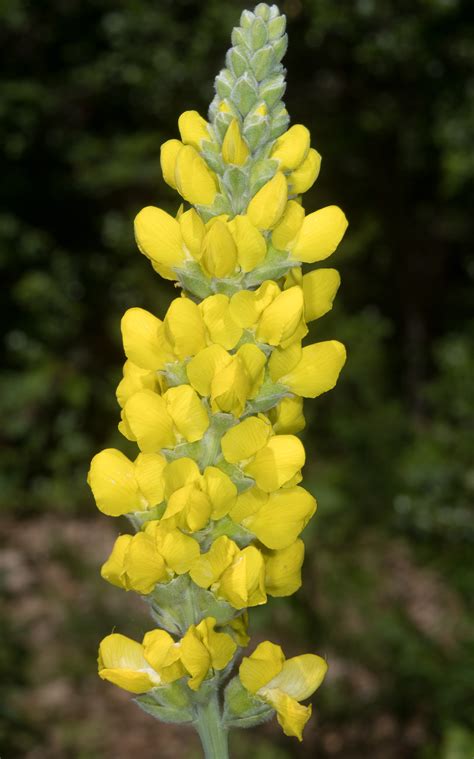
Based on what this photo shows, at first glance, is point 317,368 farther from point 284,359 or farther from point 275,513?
point 275,513

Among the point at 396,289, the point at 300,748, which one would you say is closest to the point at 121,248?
the point at 396,289

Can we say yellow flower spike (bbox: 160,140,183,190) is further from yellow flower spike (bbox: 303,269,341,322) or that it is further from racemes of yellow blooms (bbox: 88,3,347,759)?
yellow flower spike (bbox: 303,269,341,322)

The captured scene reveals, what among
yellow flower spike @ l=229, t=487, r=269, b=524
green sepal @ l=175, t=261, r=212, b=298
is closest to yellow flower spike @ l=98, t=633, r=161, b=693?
yellow flower spike @ l=229, t=487, r=269, b=524

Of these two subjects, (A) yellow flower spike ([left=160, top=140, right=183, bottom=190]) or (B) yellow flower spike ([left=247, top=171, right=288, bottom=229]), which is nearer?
(B) yellow flower spike ([left=247, top=171, right=288, bottom=229])

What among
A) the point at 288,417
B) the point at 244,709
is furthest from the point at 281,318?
the point at 244,709

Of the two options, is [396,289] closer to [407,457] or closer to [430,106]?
[430,106]

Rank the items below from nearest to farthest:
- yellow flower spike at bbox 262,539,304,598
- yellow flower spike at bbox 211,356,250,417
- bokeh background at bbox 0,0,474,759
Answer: yellow flower spike at bbox 211,356,250,417 < yellow flower spike at bbox 262,539,304,598 < bokeh background at bbox 0,0,474,759
